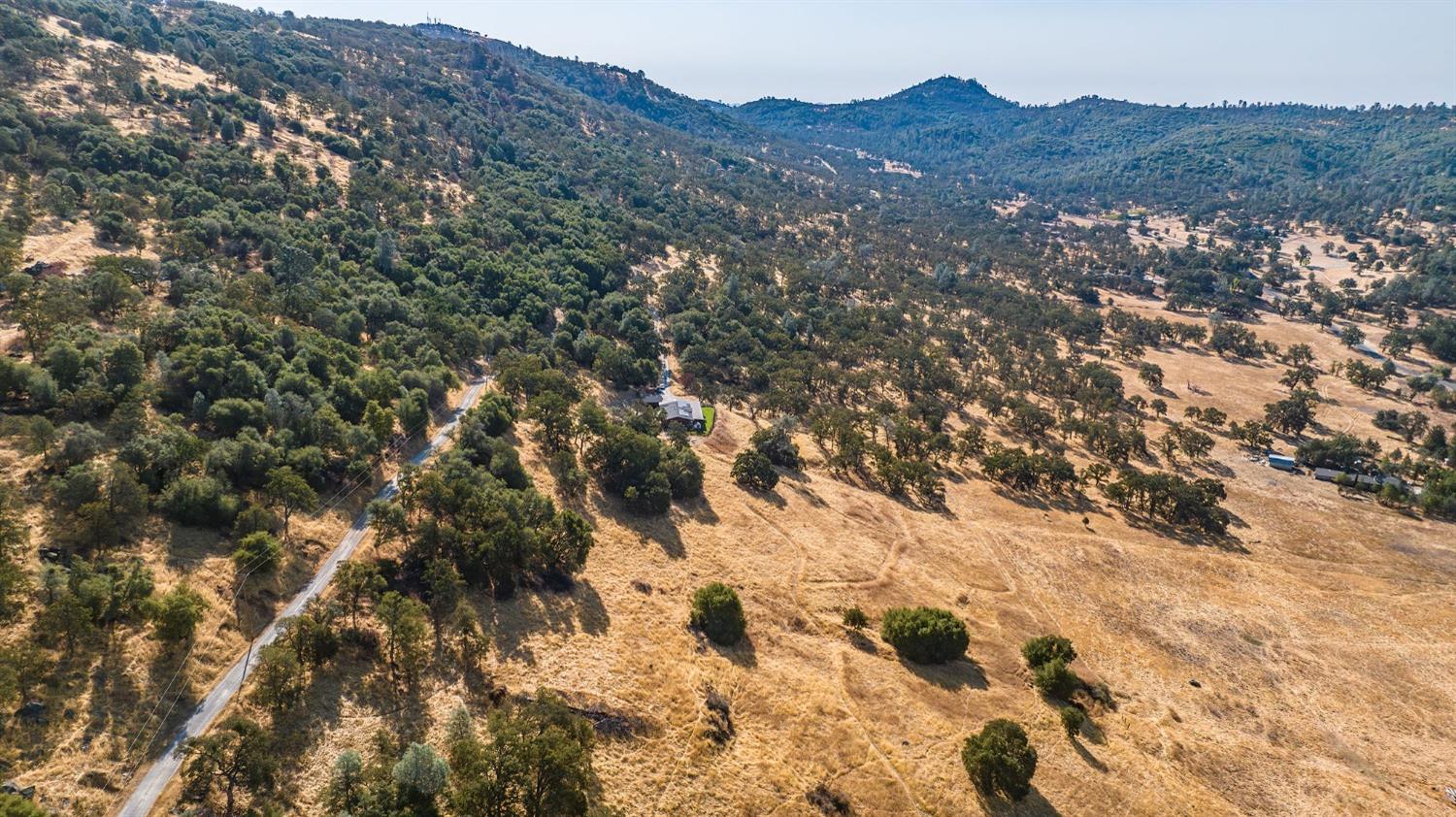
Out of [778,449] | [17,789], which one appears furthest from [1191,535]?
[17,789]

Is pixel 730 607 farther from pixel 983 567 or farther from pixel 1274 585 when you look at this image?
pixel 1274 585

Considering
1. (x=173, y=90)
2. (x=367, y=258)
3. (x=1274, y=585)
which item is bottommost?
(x=1274, y=585)

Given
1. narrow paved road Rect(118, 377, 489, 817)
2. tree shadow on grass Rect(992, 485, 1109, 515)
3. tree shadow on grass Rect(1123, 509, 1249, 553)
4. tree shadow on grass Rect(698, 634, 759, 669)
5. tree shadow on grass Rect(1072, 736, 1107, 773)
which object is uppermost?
tree shadow on grass Rect(1123, 509, 1249, 553)

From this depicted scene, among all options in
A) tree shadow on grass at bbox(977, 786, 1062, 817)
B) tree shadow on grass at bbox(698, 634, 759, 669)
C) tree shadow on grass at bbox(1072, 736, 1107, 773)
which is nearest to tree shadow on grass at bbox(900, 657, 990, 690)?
tree shadow on grass at bbox(1072, 736, 1107, 773)

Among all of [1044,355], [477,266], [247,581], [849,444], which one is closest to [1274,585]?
[849,444]

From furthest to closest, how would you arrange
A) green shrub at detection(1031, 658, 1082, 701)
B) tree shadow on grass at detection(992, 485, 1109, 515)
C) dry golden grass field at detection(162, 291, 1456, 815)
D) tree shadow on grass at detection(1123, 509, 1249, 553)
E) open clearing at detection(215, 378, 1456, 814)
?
tree shadow on grass at detection(992, 485, 1109, 515), tree shadow on grass at detection(1123, 509, 1249, 553), green shrub at detection(1031, 658, 1082, 701), open clearing at detection(215, 378, 1456, 814), dry golden grass field at detection(162, 291, 1456, 815)

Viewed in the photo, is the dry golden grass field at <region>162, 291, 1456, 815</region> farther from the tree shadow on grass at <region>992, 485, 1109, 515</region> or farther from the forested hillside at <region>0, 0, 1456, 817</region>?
the tree shadow on grass at <region>992, 485, 1109, 515</region>
